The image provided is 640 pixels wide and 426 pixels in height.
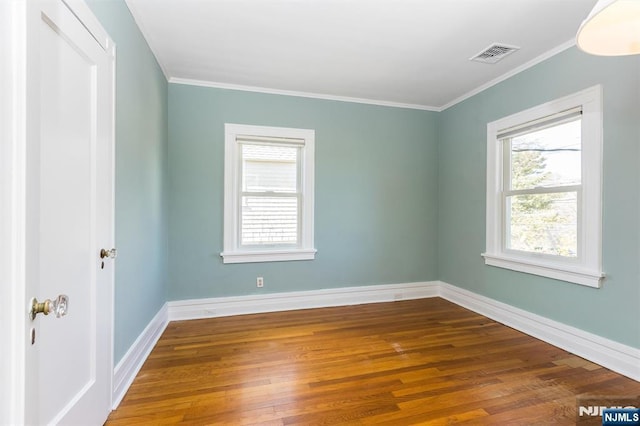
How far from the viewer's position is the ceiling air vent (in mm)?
2520

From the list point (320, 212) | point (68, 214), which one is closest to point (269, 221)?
point (320, 212)

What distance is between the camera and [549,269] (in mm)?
2621

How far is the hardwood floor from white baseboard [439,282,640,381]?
8 centimetres

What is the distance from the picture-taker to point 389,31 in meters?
2.30

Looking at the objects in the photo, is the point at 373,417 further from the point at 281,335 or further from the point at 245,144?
the point at 245,144

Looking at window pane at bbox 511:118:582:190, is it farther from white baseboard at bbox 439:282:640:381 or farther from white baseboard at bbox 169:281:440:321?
white baseboard at bbox 169:281:440:321

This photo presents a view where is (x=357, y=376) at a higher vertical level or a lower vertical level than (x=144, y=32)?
lower

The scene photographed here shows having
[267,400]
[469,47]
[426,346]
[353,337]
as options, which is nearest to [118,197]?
[267,400]

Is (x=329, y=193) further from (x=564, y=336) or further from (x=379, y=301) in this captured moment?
(x=564, y=336)

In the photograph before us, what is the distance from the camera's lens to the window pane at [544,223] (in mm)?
2535

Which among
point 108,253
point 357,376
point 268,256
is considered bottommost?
point 357,376

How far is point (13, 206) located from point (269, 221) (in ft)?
8.86

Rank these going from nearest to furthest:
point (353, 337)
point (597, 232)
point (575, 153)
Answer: point (597, 232)
point (575, 153)
point (353, 337)

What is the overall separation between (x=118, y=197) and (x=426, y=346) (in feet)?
8.48
